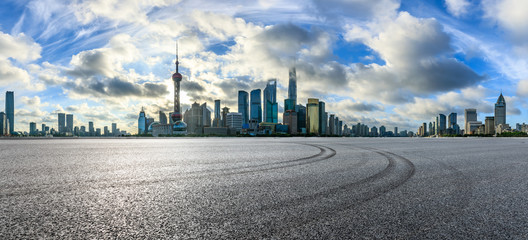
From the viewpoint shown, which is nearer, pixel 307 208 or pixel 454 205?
pixel 307 208

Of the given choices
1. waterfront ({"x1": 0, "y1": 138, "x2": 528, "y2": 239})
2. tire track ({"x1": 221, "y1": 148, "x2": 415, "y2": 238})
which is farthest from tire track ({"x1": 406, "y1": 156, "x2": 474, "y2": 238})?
tire track ({"x1": 221, "y1": 148, "x2": 415, "y2": 238})

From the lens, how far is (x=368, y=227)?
431 cm

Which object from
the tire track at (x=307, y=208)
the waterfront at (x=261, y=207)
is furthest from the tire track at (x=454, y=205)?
the tire track at (x=307, y=208)

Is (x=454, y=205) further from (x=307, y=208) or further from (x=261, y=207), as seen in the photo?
(x=261, y=207)

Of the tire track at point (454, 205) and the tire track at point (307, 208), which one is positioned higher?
the tire track at point (307, 208)

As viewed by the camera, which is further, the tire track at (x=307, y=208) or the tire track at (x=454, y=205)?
the tire track at (x=454, y=205)

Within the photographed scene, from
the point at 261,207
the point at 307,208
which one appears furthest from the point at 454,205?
the point at 261,207

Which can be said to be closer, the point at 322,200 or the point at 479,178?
the point at 322,200

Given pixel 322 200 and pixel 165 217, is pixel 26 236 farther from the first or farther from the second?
pixel 322 200

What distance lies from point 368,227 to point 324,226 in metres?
0.68

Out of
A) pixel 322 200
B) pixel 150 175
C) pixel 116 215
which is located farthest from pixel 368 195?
pixel 150 175

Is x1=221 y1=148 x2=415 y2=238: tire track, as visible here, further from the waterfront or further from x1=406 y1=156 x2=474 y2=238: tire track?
x1=406 y1=156 x2=474 y2=238: tire track

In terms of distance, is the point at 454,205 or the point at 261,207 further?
the point at 454,205

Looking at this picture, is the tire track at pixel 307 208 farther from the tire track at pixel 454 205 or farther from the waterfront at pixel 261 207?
the tire track at pixel 454 205
